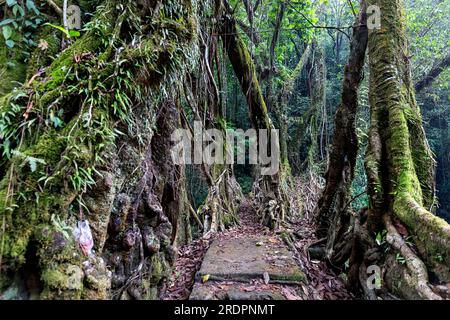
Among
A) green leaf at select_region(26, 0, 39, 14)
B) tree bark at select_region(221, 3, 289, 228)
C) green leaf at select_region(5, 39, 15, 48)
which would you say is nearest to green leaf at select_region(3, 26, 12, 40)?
green leaf at select_region(5, 39, 15, 48)

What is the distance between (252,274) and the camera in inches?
96.9

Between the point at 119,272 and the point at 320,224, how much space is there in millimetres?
2589

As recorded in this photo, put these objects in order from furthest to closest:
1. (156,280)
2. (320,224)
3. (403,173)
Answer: (320,224)
(156,280)
(403,173)

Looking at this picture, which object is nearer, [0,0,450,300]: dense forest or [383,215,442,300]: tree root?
[0,0,450,300]: dense forest

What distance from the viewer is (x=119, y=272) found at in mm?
1812

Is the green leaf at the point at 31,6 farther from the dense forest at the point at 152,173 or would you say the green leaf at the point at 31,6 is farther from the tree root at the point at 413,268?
the tree root at the point at 413,268

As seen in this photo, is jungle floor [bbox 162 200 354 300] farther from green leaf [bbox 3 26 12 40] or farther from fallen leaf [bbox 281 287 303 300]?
green leaf [bbox 3 26 12 40]

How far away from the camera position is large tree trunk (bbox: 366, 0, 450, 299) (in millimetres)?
1538

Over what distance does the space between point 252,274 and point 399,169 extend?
1490 mm

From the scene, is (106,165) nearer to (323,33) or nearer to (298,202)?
(298,202)

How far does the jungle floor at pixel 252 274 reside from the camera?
7.34ft

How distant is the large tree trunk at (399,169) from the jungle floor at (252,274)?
2.41ft

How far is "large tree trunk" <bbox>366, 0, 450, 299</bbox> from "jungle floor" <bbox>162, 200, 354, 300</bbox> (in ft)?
2.41
